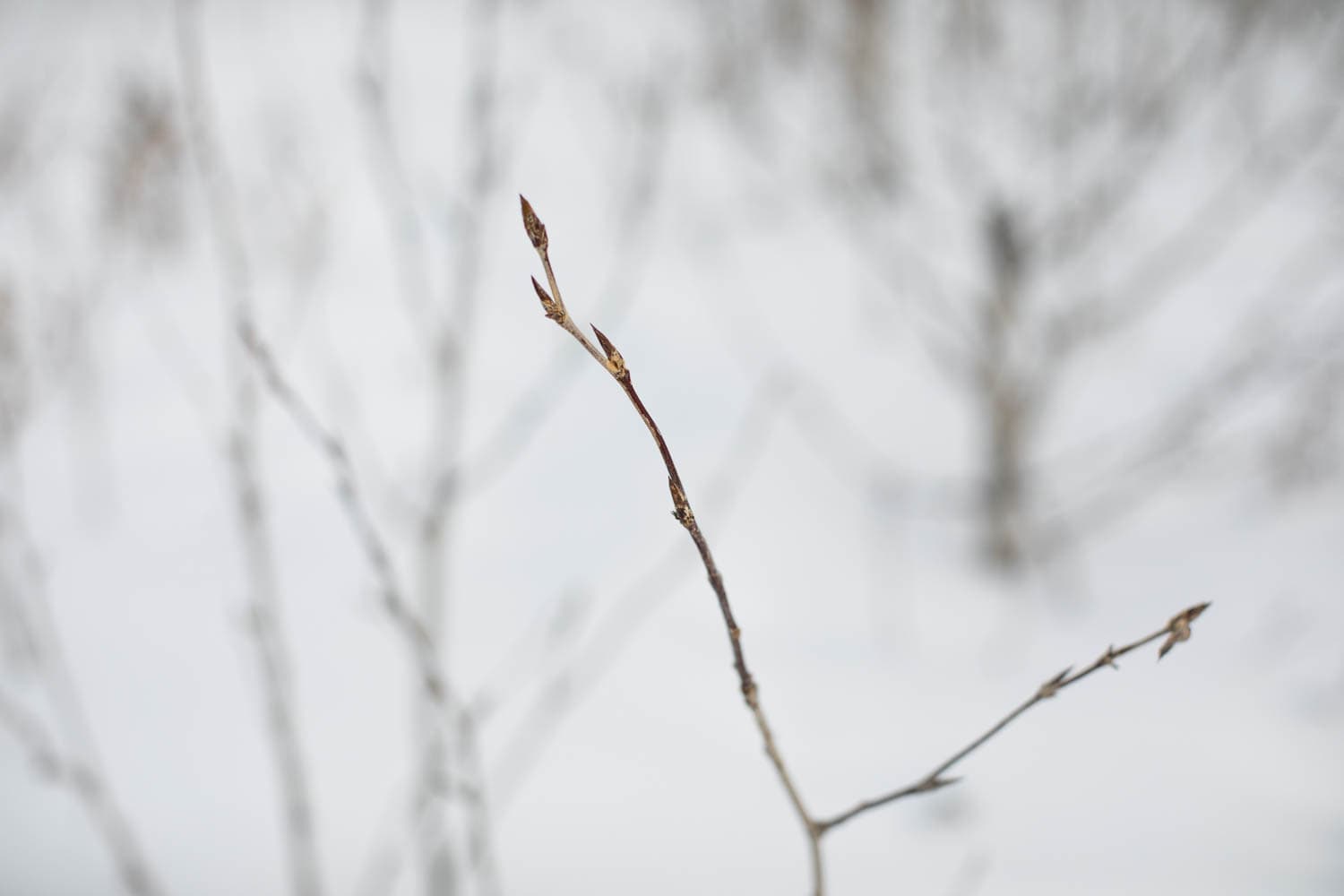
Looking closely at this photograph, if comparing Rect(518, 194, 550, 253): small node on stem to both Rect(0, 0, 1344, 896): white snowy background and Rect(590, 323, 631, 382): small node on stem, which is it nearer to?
Rect(590, 323, 631, 382): small node on stem

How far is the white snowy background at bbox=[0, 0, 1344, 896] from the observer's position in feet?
6.71

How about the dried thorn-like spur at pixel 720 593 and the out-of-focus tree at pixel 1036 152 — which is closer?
the dried thorn-like spur at pixel 720 593

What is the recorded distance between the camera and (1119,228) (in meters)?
3.13

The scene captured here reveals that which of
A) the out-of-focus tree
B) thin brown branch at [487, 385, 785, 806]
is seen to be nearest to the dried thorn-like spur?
thin brown branch at [487, 385, 785, 806]

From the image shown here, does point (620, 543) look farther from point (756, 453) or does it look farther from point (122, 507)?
point (122, 507)

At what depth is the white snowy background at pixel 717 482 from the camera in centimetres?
204

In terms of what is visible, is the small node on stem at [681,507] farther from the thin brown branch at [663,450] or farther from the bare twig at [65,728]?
the bare twig at [65,728]

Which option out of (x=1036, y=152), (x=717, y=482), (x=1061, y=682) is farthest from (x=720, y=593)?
(x=717, y=482)

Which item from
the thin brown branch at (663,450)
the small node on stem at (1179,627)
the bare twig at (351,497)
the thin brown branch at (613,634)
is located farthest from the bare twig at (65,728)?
the small node on stem at (1179,627)

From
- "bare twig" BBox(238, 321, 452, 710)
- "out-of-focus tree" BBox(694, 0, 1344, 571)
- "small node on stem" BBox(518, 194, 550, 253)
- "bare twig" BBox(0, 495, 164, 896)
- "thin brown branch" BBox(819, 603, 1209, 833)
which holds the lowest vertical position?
"thin brown branch" BBox(819, 603, 1209, 833)

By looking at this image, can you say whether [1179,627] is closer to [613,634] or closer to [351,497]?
[351,497]

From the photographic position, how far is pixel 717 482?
3389 mm

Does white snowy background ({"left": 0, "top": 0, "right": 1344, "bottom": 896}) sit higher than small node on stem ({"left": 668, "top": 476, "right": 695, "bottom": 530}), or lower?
higher

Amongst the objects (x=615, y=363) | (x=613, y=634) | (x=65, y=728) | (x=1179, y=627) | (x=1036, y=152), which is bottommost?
(x=1179, y=627)
